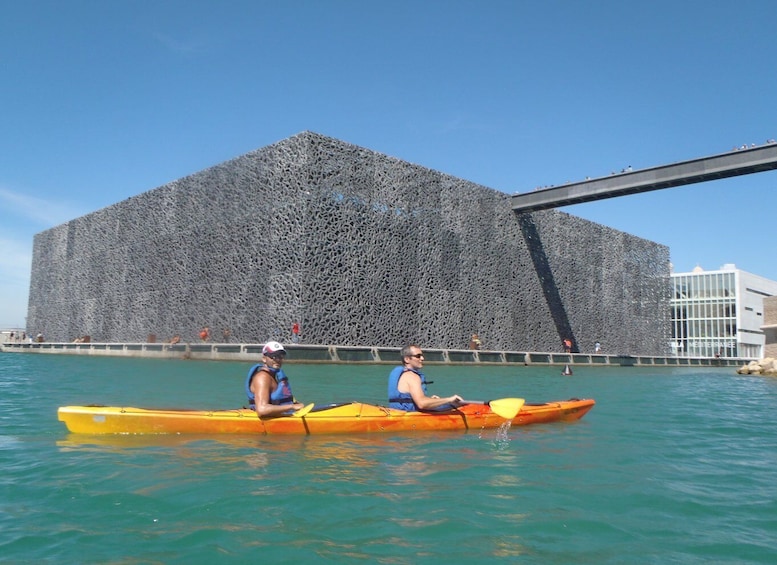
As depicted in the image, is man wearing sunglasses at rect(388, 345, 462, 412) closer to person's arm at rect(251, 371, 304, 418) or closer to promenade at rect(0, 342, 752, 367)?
person's arm at rect(251, 371, 304, 418)

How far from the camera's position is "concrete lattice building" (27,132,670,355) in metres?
27.8

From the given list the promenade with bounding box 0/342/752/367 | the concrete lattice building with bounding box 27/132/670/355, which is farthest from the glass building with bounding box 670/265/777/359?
the concrete lattice building with bounding box 27/132/670/355

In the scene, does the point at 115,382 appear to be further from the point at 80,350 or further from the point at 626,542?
the point at 80,350

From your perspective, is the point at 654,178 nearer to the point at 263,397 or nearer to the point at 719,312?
the point at 263,397

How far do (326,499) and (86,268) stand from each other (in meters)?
41.8

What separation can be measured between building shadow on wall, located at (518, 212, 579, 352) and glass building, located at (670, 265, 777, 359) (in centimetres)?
3247

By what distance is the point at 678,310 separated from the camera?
72938 mm

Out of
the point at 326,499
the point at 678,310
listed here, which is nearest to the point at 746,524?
the point at 326,499

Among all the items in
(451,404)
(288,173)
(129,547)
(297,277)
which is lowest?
(129,547)

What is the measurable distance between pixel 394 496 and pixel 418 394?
322 cm

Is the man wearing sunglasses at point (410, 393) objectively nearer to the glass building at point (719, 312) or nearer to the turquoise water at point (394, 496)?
the turquoise water at point (394, 496)

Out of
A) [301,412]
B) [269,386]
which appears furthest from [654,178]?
[269,386]

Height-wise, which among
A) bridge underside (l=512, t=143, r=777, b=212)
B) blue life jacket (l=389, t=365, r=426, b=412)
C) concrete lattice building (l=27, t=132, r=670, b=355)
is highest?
bridge underside (l=512, t=143, r=777, b=212)

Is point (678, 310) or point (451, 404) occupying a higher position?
point (678, 310)
